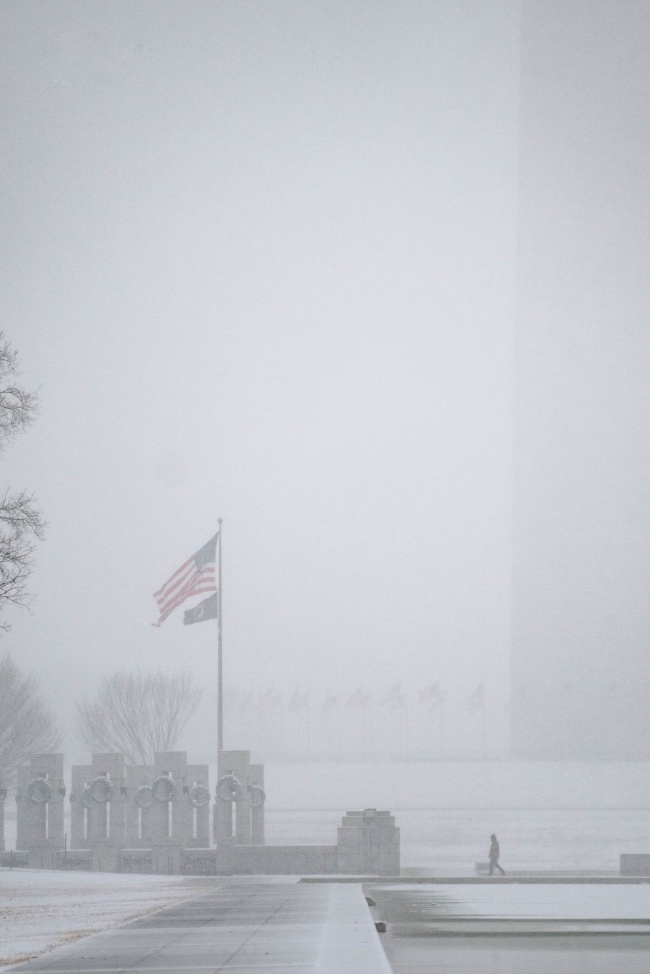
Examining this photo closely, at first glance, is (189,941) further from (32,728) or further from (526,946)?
(32,728)

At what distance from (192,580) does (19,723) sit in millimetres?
36521

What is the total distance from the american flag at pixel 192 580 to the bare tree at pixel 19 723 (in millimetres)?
30512

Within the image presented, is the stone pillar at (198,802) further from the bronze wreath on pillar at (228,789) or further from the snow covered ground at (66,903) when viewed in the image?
the snow covered ground at (66,903)

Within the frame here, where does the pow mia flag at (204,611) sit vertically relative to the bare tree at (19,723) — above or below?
above

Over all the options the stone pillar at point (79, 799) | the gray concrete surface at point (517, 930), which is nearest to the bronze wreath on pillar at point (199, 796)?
the stone pillar at point (79, 799)

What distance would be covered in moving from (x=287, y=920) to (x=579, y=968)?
587 centimetres

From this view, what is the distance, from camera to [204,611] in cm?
3856

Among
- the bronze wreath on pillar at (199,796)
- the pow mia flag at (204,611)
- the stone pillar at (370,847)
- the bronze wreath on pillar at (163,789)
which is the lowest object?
the stone pillar at (370,847)

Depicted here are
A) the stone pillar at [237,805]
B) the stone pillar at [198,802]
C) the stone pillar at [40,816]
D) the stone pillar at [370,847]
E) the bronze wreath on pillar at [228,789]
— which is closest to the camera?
the stone pillar at [370,847]

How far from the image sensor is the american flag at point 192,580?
3823 centimetres

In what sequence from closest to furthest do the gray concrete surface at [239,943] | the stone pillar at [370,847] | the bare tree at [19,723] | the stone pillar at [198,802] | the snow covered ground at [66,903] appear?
the gray concrete surface at [239,943]
the snow covered ground at [66,903]
the stone pillar at [370,847]
the stone pillar at [198,802]
the bare tree at [19,723]

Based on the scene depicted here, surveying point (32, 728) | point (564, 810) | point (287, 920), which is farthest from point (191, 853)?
point (564, 810)

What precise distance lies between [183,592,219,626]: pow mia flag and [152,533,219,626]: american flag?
0.39m

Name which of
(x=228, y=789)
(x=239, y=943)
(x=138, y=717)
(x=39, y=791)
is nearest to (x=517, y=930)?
(x=239, y=943)
